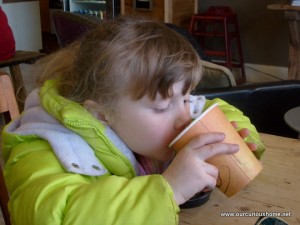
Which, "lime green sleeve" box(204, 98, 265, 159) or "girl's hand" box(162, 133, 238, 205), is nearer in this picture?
"girl's hand" box(162, 133, 238, 205)

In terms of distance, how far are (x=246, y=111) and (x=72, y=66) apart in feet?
3.80

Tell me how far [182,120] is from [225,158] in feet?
0.34

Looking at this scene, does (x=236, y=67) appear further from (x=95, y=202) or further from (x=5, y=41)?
(x=95, y=202)

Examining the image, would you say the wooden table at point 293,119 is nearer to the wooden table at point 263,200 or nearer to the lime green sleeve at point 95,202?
the wooden table at point 263,200

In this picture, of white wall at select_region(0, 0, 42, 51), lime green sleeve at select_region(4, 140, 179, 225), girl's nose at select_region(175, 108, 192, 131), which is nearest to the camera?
lime green sleeve at select_region(4, 140, 179, 225)

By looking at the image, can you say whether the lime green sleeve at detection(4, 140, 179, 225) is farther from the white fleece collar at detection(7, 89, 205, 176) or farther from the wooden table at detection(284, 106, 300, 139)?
the wooden table at detection(284, 106, 300, 139)

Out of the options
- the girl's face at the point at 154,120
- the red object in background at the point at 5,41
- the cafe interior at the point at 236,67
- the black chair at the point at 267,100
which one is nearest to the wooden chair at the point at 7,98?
the cafe interior at the point at 236,67

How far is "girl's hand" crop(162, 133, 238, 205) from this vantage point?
0.63 meters

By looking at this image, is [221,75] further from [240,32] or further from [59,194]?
[240,32]

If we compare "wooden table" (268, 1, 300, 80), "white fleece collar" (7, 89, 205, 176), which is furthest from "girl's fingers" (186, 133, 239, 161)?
"wooden table" (268, 1, 300, 80)

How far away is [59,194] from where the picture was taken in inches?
24.3

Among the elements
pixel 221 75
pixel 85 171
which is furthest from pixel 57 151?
pixel 221 75

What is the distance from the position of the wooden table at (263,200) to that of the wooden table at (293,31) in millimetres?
2580

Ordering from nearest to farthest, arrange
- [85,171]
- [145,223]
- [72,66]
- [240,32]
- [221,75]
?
[145,223]
[85,171]
[72,66]
[221,75]
[240,32]
